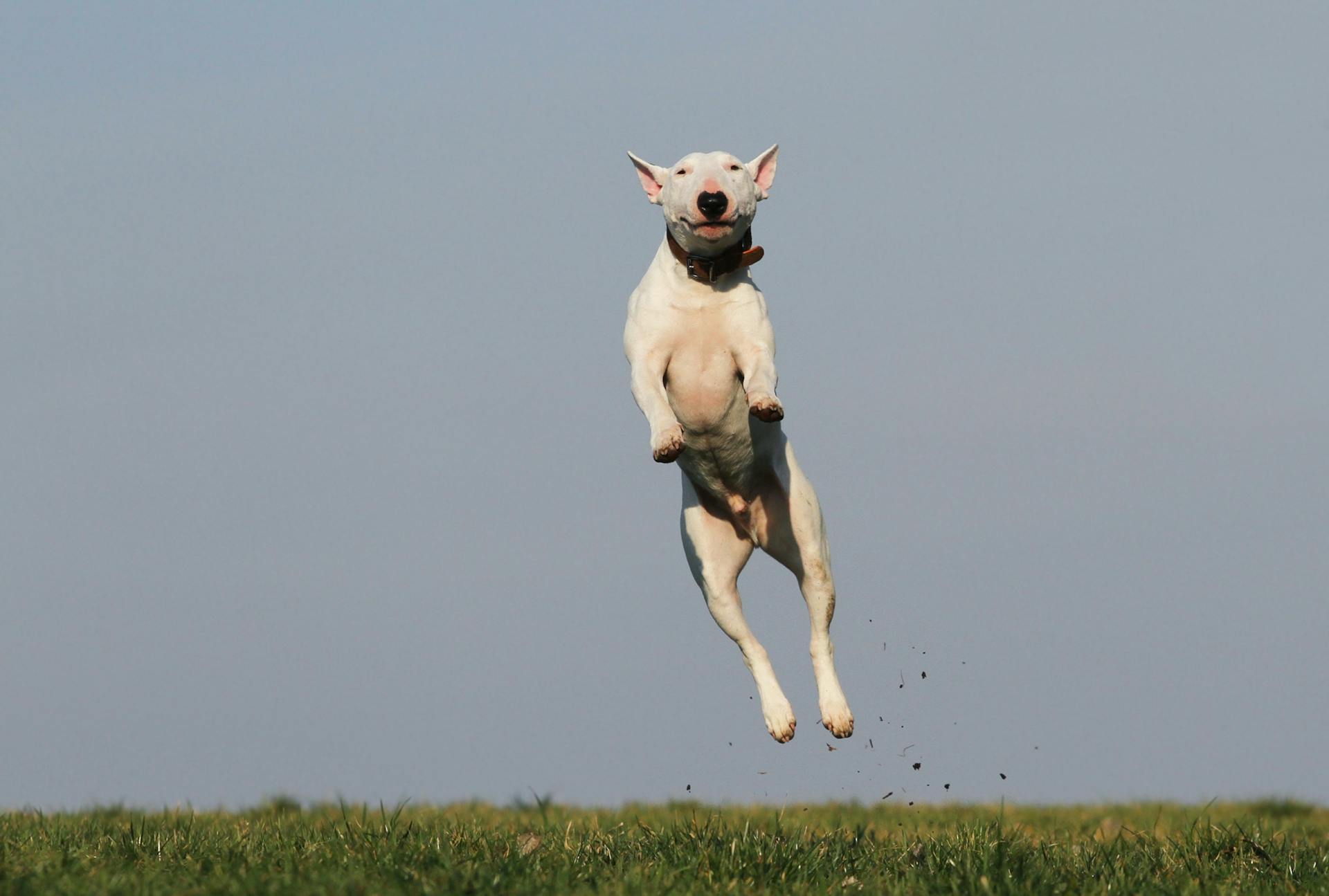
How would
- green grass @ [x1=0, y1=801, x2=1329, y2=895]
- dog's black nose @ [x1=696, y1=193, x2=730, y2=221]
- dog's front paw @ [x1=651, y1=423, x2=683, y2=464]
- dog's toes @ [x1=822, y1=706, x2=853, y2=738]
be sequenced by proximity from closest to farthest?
green grass @ [x1=0, y1=801, x2=1329, y2=895], dog's front paw @ [x1=651, y1=423, x2=683, y2=464], dog's black nose @ [x1=696, y1=193, x2=730, y2=221], dog's toes @ [x1=822, y1=706, x2=853, y2=738]

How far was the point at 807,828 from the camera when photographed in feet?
26.9

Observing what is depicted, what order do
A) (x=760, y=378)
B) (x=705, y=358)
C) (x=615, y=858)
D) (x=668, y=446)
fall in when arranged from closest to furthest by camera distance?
(x=615, y=858) → (x=668, y=446) → (x=760, y=378) → (x=705, y=358)

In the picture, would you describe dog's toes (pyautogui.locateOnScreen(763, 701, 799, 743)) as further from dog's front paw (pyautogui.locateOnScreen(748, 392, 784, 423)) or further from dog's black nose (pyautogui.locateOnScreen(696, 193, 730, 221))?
dog's black nose (pyautogui.locateOnScreen(696, 193, 730, 221))

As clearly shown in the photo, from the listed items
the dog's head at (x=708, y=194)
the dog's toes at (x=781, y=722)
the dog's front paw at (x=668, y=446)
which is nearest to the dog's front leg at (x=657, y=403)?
the dog's front paw at (x=668, y=446)

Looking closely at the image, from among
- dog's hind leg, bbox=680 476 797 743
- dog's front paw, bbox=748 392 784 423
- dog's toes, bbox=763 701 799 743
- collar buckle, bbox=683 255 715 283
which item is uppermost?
collar buckle, bbox=683 255 715 283

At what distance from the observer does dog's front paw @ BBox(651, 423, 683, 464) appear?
8109mm

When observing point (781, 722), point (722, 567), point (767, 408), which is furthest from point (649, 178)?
point (781, 722)

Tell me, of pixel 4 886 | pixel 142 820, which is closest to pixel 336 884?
pixel 4 886

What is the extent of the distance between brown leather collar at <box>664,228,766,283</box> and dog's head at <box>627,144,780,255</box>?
0.06 m

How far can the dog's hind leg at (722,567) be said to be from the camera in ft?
32.0

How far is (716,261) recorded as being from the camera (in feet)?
29.7

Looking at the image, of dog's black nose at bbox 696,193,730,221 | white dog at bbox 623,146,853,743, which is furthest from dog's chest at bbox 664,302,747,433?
dog's black nose at bbox 696,193,730,221

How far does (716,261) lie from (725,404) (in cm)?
82

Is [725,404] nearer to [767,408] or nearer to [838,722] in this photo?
[767,408]
